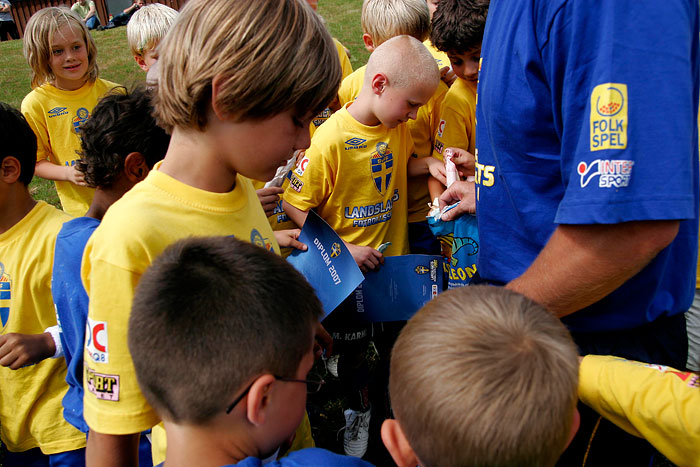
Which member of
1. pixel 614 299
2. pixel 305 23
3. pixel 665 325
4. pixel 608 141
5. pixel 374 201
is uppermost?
pixel 305 23

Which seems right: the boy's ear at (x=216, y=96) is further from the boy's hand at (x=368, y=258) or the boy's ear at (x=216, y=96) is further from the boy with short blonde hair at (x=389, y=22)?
the boy with short blonde hair at (x=389, y=22)

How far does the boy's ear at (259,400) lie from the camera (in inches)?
45.5

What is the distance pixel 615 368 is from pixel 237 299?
99 centimetres

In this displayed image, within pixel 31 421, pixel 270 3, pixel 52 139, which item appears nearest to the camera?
pixel 270 3

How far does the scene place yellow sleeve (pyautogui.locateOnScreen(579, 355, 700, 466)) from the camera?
1311mm

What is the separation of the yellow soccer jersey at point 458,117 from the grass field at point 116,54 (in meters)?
7.82

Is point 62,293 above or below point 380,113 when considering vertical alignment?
below

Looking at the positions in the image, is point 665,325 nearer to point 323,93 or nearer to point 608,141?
point 608,141

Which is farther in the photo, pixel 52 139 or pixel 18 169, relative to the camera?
pixel 52 139

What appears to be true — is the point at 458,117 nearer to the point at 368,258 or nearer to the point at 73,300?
the point at 368,258

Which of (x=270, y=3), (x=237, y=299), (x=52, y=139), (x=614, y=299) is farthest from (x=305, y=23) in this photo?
(x=52, y=139)

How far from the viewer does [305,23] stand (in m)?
1.44

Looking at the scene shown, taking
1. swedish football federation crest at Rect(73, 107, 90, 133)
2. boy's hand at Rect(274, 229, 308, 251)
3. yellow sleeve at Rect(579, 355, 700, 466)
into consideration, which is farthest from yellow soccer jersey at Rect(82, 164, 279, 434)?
swedish football federation crest at Rect(73, 107, 90, 133)

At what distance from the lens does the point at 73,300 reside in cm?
171
